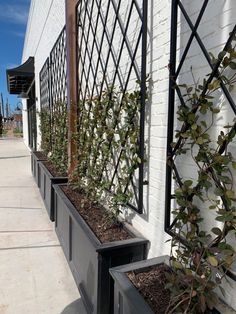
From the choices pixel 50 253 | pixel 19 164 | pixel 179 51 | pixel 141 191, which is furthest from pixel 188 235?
pixel 19 164

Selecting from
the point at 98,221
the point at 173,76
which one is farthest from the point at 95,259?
the point at 173,76

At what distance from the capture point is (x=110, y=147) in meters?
2.88

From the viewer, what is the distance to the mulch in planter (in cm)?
159

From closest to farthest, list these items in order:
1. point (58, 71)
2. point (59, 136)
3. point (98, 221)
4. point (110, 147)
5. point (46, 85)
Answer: point (98, 221), point (110, 147), point (59, 136), point (58, 71), point (46, 85)

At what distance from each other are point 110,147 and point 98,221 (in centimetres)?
67

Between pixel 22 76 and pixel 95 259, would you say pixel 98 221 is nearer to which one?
pixel 95 259

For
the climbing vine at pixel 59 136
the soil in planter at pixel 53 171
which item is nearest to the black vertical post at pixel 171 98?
→ the soil in planter at pixel 53 171

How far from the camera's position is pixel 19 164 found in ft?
30.7

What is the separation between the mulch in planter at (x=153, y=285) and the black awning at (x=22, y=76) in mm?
10259

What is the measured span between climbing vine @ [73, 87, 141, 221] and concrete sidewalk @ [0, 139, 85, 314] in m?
0.71

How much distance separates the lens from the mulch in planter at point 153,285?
1594 millimetres

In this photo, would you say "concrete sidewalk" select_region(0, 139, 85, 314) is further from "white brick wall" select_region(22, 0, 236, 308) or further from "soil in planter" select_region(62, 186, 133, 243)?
"white brick wall" select_region(22, 0, 236, 308)

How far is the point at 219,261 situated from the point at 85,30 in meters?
3.12

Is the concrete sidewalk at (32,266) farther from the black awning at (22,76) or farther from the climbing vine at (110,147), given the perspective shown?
the black awning at (22,76)
